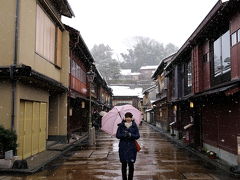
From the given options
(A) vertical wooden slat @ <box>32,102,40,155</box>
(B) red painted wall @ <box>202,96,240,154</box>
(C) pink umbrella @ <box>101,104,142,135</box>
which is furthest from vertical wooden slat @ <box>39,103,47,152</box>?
(B) red painted wall @ <box>202,96,240,154</box>

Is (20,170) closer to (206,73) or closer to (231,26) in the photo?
(231,26)

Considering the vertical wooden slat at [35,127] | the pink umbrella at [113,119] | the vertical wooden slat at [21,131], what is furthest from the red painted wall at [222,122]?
the vertical wooden slat at [35,127]

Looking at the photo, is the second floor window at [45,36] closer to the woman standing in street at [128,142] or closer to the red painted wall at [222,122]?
the woman standing in street at [128,142]

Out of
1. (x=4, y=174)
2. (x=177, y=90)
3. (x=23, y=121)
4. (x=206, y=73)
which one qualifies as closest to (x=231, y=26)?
(x=206, y=73)

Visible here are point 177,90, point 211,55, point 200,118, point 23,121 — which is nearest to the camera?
point 23,121

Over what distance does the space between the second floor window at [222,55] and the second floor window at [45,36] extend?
8675mm

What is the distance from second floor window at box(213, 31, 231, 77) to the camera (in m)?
14.4

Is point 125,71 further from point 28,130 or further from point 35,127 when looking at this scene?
point 28,130

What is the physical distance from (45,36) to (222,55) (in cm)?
882

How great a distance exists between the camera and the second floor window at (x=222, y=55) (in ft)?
47.2

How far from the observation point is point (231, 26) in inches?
524

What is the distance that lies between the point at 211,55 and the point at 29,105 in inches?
388

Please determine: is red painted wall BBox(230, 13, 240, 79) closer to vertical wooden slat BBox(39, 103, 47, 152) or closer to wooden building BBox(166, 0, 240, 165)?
wooden building BBox(166, 0, 240, 165)

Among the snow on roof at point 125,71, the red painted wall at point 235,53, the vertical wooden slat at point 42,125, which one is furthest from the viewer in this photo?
the snow on roof at point 125,71
